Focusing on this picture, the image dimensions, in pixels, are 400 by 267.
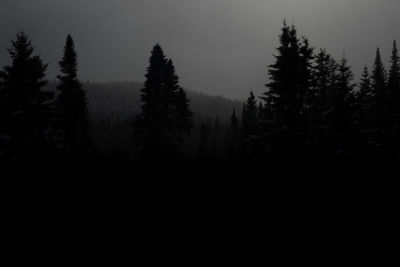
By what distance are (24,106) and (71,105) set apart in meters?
7.48

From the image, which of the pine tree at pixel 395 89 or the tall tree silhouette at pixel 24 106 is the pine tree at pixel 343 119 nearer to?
the pine tree at pixel 395 89

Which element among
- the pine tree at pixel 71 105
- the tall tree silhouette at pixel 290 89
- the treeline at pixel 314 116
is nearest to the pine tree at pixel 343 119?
the treeline at pixel 314 116

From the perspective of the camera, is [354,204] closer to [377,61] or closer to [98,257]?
[98,257]

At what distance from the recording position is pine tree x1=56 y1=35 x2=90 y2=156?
30312 millimetres

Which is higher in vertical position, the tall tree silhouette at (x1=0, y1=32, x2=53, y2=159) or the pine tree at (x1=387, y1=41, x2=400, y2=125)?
the pine tree at (x1=387, y1=41, x2=400, y2=125)

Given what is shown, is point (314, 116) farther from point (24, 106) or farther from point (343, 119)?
point (24, 106)

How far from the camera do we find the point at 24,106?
23.8 meters

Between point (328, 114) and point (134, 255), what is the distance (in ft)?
91.9

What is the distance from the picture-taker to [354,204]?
7.34m

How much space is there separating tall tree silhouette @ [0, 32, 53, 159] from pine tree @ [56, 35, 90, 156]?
181 inches

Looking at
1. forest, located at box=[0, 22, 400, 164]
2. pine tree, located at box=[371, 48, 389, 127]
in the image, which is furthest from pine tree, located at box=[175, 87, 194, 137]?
pine tree, located at box=[371, 48, 389, 127]

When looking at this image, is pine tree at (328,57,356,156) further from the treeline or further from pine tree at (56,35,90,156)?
pine tree at (56,35,90,156)

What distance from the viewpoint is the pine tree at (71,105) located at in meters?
30.3

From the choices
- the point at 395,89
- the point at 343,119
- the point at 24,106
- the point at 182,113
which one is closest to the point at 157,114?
the point at 182,113
